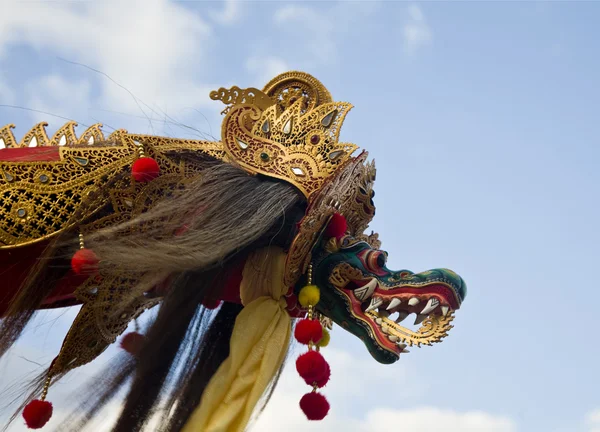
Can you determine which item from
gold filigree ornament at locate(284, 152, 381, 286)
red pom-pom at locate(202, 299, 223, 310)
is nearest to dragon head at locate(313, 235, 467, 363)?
gold filigree ornament at locate(284, 152, 381, 286)

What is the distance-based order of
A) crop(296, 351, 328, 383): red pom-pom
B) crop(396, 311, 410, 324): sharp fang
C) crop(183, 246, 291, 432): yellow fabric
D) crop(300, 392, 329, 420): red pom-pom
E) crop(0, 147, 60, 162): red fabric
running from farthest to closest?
1. crop(396, 311, 410, 324): sharp fang
2. crop(0, 147, 60, 162): red fabric
3. crop(300, 392, 329, 420): red pom-pom
4. crop(296, 351, 328, 383): red pom-pom
5. crop(183, 246, 291, 432): yellow fabric

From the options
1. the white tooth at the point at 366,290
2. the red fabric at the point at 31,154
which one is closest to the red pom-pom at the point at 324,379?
the white tooth at the point at 366,290

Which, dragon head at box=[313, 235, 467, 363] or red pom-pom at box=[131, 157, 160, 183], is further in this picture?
dragon head at box=[313, 235, 467, 363]

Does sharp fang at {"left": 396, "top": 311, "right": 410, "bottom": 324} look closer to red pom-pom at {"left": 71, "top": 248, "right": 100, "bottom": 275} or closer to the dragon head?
the dragon head

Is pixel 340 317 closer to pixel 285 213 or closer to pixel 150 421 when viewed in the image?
pixel 285 213

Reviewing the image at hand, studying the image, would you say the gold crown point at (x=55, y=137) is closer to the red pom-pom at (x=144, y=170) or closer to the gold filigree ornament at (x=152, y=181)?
the gold filigree ornament at (x=152, y=181)

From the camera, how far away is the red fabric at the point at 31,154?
10.8 ft

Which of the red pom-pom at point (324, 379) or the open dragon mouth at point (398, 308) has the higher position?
the open dragon mouth at point (398, 308)

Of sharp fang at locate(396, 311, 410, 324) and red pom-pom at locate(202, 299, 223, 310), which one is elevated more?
sharp fang at locate(396, 311, 410, 324)

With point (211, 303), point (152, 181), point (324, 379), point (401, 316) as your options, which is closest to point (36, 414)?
point (211, 303)

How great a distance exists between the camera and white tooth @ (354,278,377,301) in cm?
336

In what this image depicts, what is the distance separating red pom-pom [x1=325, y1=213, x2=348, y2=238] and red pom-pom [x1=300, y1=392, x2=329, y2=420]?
62 centimetres

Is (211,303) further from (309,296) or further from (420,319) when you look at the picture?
(420,319)

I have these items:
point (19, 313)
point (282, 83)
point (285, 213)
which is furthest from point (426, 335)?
point (19, 313)
